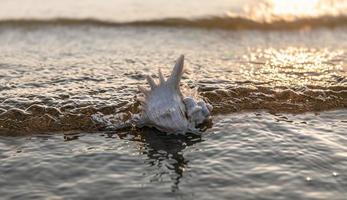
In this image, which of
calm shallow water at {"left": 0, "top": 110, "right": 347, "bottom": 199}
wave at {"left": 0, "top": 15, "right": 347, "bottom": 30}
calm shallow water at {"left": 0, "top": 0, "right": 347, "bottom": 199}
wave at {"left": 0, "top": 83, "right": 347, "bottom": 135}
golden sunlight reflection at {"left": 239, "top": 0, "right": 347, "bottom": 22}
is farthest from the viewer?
golden sunlight reflection at {"left": 239, "top": 0, "right": 347, "bottom": 22}

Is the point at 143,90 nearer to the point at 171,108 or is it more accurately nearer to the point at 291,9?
the point at 171,108

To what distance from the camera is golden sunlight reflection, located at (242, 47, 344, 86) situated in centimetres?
689

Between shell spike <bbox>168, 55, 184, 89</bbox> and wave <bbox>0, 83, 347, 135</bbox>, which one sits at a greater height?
shell spike <bbox>168, 55, 184, 89</bbox>

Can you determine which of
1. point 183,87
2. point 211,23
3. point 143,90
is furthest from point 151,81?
point 211,23

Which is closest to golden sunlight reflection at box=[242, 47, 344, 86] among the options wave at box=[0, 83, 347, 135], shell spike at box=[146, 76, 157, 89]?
wave at box=[0, 83, 347, 135]

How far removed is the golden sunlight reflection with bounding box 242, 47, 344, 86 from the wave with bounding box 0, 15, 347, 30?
1995mm

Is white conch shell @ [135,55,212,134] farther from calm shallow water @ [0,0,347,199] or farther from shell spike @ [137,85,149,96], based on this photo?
calm shallow water @ [0,0,347,199]

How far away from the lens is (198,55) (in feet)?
27.5

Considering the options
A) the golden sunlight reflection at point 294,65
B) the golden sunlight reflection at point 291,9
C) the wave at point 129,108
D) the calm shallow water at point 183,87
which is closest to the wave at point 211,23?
the calm shallow water at point 183,87

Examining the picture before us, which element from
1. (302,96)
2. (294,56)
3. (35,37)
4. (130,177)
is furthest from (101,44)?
(130,177)

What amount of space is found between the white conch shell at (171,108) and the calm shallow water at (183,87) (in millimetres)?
121

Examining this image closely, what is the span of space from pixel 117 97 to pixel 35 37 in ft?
14.1

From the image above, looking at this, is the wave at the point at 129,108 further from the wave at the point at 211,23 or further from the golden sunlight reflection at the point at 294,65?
the wave at the point at 211,23

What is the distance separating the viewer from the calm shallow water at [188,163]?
157 inches
